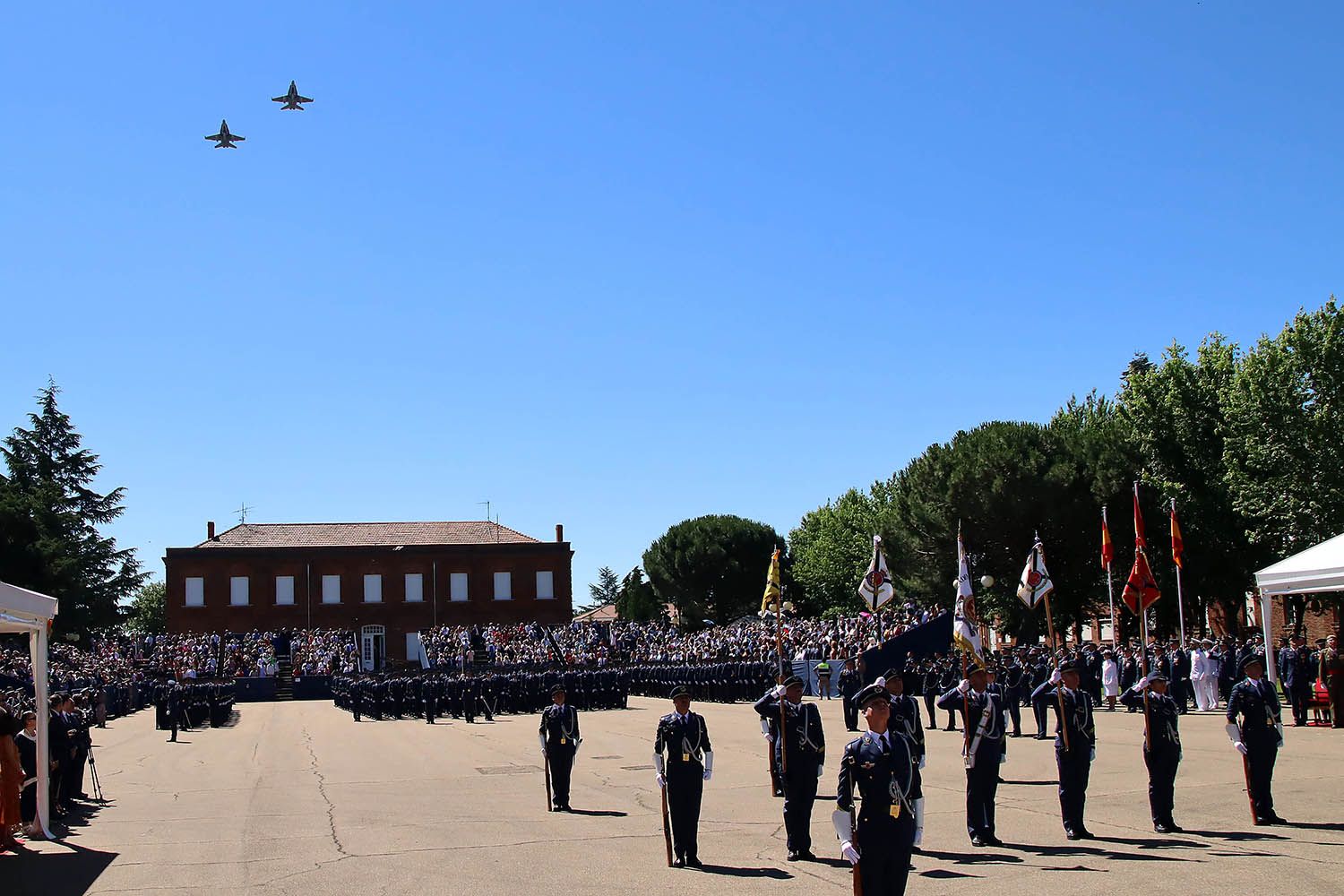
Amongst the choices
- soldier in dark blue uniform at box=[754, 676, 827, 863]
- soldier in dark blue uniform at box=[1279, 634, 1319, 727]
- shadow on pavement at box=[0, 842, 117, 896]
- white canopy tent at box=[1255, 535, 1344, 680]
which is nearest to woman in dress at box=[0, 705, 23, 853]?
shadow on pavement at box=[0, 842, 117, 896]

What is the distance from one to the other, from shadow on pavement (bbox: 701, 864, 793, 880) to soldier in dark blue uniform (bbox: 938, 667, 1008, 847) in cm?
223

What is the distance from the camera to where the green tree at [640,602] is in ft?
317

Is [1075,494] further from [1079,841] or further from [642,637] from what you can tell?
[1079,841]

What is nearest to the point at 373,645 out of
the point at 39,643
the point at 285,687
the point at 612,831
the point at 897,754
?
the point at 285,687

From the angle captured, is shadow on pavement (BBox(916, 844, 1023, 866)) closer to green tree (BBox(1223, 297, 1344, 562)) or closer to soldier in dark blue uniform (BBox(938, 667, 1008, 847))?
soldier in dark blue uniform (BBox(938, 667, 1008, 847))

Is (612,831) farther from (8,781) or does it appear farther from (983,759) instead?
(8,781)

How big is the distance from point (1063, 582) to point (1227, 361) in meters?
10.6

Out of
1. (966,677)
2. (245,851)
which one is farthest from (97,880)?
(966,677)

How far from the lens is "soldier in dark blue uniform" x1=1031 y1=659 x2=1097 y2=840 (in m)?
12.1

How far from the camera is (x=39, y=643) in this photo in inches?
583

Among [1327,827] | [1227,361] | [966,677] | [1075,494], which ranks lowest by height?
[1327,827]

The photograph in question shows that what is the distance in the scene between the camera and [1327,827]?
40.1 ft

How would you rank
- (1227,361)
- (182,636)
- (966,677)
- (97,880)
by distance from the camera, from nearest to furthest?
(97,880), (966,677), (1227,361), (182,636)

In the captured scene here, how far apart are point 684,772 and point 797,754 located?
3.79 ft
